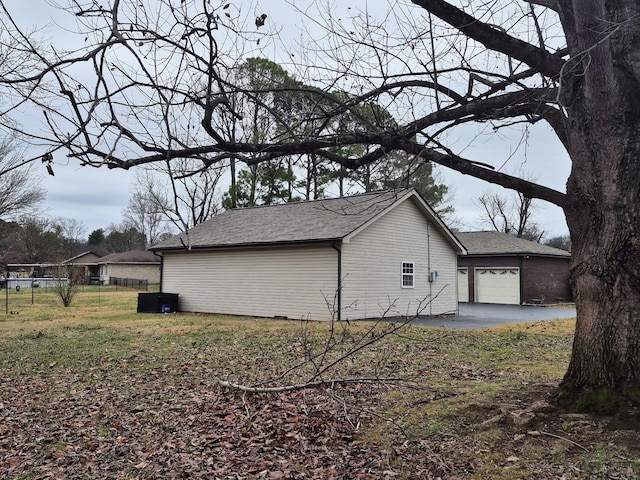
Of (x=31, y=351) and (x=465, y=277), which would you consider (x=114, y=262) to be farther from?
(x=31, y=351)

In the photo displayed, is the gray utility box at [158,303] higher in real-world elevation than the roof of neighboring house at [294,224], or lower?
lower

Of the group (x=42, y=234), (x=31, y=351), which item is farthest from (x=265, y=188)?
(x=42, y=234)

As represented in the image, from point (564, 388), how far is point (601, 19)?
3.31 metres

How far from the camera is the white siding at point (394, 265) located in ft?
56.5

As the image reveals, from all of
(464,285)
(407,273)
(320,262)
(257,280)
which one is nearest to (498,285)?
(464,285)

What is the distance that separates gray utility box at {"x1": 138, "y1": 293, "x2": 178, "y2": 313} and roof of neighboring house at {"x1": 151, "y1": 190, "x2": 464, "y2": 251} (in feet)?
6.51

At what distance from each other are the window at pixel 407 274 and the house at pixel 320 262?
0.12 ft

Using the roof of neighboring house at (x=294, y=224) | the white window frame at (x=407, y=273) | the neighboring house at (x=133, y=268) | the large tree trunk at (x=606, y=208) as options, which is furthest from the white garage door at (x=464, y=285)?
the neighboring house at (x=133, y=268)

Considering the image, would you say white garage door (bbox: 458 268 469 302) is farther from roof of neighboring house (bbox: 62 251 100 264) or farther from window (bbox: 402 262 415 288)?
roof of neighboring house (bbox: 62 251 100 264)

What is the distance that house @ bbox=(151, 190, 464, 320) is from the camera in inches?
672

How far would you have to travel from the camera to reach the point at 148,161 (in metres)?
4.73

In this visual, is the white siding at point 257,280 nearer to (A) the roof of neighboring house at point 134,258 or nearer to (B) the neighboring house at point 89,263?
(A) the roof of neighboring house at point 134,258

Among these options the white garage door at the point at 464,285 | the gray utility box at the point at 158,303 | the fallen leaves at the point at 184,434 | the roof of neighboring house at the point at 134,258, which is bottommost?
the fallen leaves at the point at 184,434

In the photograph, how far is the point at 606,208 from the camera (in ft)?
15.0
